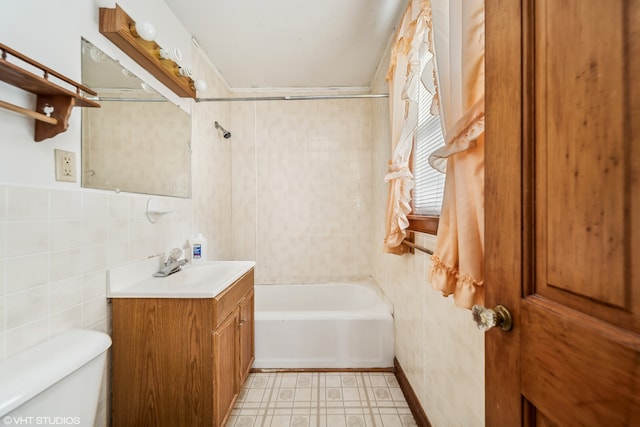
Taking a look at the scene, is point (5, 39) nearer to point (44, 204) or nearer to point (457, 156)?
point (44, 204)

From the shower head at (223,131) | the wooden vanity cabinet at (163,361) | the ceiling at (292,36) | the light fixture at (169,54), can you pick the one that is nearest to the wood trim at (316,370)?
the wooden vanity cabinet at (163,361)

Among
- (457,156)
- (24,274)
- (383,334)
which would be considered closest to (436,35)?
(457,156)

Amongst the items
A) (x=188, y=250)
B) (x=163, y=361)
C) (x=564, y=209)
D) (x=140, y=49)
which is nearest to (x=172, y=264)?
(x=188, y=250)

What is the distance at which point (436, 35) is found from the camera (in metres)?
0.89

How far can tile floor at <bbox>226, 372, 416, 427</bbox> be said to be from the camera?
1504 millimetres

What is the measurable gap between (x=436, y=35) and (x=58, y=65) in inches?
53.6

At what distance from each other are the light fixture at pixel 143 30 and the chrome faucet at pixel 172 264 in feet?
3.56

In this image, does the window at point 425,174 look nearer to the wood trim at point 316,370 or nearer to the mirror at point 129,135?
the wood trim at point 316,370

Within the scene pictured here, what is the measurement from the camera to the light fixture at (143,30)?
1198 mm

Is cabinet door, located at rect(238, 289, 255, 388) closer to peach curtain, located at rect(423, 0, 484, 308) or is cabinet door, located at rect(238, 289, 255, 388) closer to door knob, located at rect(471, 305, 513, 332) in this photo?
peach curtain, located at rect(423, 0, 484, 308)

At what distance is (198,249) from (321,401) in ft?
4.17

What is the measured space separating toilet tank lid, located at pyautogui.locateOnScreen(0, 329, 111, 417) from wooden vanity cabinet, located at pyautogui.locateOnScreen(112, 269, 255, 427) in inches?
8.3

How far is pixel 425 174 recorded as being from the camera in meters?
1.48

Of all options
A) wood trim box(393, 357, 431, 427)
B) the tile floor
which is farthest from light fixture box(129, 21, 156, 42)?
wood trim box(393, 357, 431, 427)
